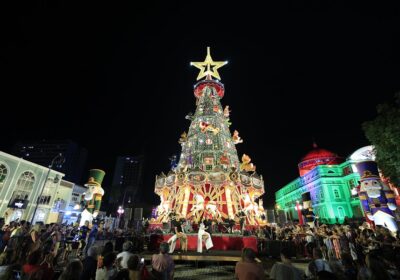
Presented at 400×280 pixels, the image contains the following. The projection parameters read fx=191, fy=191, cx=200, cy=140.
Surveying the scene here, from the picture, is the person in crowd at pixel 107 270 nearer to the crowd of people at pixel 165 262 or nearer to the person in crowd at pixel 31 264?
the crowd of people at pixel 165 262

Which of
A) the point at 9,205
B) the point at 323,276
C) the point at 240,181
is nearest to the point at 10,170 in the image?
the point at 9,205

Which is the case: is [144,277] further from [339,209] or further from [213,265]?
[339,209]

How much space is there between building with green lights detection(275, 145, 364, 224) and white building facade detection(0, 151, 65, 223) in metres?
45.9

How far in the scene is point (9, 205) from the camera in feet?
87.7

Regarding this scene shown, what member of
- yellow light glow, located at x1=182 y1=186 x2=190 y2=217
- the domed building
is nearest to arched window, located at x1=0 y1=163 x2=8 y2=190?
yellow light glow, located at x1=182 y1=186 x2=190 y2=217

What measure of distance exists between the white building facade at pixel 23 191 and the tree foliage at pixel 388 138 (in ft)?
114

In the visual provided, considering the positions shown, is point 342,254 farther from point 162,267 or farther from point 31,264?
point 31,264

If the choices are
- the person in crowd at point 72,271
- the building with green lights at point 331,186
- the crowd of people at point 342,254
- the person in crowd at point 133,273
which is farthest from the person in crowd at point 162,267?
the building with green lights at point 331,186

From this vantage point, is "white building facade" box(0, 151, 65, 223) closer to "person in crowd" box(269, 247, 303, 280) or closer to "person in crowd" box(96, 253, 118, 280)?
"person in crowd" box(96, 253, 118, 280)

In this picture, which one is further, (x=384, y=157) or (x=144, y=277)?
(x=384, y=157)

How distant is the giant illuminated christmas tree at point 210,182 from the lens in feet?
45.5

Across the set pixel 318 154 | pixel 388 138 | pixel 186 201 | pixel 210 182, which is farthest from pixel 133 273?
pixel 318 154

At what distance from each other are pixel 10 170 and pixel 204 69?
1213 inches

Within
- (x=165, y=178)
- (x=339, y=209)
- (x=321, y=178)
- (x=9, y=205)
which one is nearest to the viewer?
(x=165, y=178)
